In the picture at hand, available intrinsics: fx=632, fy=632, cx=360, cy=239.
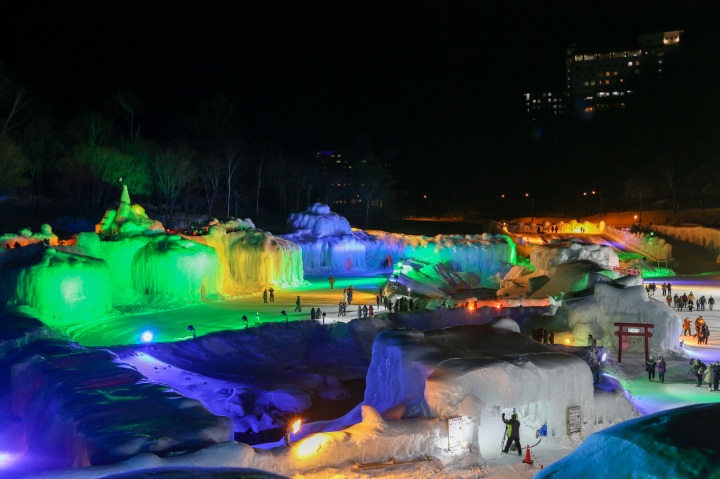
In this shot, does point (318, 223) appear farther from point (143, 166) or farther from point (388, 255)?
point (143, 166)

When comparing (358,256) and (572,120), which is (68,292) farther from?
(572,120)

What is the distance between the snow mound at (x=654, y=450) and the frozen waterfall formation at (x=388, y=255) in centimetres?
3429

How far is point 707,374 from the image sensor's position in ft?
53.1

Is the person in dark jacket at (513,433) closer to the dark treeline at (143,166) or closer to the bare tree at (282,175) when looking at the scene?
the dark treeline at (143,166)

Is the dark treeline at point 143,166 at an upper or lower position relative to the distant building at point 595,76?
lower

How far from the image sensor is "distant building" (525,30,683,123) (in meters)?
97.8

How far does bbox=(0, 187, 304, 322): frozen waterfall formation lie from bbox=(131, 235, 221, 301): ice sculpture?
0.04m

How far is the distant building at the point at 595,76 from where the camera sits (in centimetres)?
9775

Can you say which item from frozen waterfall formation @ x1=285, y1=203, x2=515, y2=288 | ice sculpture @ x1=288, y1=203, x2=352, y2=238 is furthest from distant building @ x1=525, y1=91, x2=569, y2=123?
ice sculpture @ x1=288, y1=203, x2=352, y2=238

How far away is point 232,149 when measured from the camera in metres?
50.8

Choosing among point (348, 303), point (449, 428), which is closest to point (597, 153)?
point (348, 303)

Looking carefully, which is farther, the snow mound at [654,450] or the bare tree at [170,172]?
the bare tree at [170,172]

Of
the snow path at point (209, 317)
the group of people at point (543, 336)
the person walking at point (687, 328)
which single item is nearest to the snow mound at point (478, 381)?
the group of people at point (543, 336)

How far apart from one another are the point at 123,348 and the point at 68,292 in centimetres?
389
